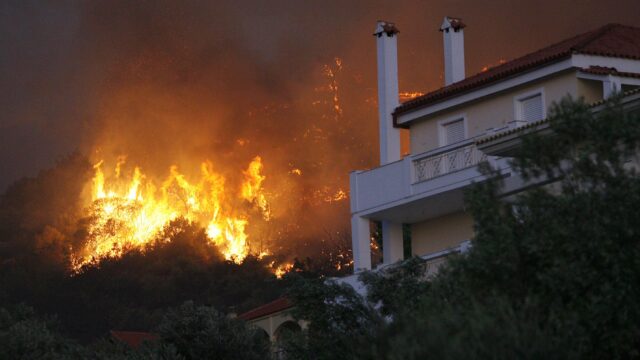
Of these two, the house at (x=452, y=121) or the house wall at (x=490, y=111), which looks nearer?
the house at (x=452, y=121)

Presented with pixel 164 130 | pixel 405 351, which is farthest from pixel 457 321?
pixel 164 130

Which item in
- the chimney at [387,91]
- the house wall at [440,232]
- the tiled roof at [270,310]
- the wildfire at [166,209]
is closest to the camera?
the house wall at [440,232]

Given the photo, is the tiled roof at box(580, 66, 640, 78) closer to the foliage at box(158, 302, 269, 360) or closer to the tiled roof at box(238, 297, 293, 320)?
the foliage at box(158, 302, 269, 360)

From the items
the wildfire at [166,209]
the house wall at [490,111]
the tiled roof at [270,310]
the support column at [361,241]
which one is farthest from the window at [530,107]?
the wildfire at [166,209]

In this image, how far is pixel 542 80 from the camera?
1469 inches

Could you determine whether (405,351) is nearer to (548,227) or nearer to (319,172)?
(548,227)

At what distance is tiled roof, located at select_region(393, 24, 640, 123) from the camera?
36875mm

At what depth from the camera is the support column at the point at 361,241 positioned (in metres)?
41.0

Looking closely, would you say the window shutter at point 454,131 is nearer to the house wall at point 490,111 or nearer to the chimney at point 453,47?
the house wall at point 490,111

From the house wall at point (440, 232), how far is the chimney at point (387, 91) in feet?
7.50

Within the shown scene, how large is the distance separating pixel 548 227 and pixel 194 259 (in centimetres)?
9578

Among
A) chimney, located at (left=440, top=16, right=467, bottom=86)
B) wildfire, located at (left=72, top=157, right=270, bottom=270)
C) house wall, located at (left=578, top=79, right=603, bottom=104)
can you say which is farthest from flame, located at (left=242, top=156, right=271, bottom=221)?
house wall, located at (left=578, top=79, right=603, bottom=104)

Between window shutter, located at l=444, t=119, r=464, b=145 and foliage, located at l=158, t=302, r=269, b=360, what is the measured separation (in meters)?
7.78

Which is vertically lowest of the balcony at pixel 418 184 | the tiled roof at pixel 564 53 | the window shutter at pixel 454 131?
the balcony at pixel 418 184
